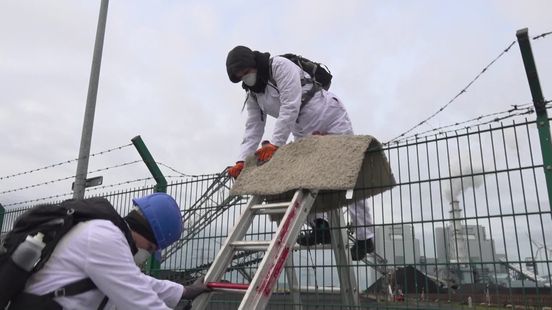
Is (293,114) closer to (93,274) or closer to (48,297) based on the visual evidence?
(93,274)

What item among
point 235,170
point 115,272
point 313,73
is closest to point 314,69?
point 313,73

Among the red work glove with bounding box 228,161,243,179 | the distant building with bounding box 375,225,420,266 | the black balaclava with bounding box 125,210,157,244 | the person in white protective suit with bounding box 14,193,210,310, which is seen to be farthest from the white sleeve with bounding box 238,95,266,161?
the person in white protective suit with bounding box 14,193,210,310

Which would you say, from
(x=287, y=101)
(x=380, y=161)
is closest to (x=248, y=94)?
(x=287, y=101)

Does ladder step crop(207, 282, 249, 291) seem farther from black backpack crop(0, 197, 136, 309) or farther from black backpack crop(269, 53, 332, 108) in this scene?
black backpack crop(269, 53, 332, 108)

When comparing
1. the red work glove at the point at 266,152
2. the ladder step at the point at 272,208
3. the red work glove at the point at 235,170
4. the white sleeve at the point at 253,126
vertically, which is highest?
the white sleeve at the point at 253,126

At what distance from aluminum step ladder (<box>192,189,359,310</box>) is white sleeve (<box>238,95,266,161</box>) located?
3.03 feet

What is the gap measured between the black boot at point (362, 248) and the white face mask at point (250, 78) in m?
1.68

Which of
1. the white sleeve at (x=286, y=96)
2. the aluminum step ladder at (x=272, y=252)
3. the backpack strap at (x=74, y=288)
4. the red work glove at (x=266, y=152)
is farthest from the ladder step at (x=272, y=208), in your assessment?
the backpack strap at (x=74, y=288)

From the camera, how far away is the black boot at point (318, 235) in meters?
4.28

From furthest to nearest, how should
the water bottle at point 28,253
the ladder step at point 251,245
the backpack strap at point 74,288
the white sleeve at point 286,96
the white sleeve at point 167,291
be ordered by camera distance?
the white sleeve at point 286,96, the ladder step at point 251,245, the white sleeve at point 167,291, the backpack strap at point 74,288, the water bottle at point 28,253

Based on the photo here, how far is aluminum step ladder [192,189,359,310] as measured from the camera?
121 inches

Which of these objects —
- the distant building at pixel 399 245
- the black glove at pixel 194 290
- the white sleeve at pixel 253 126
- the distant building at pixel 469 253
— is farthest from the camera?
the white sleeve at pixel 253 126

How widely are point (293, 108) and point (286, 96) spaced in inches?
5.4

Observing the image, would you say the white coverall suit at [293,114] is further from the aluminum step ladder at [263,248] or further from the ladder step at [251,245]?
the ladder step at [251,245]
